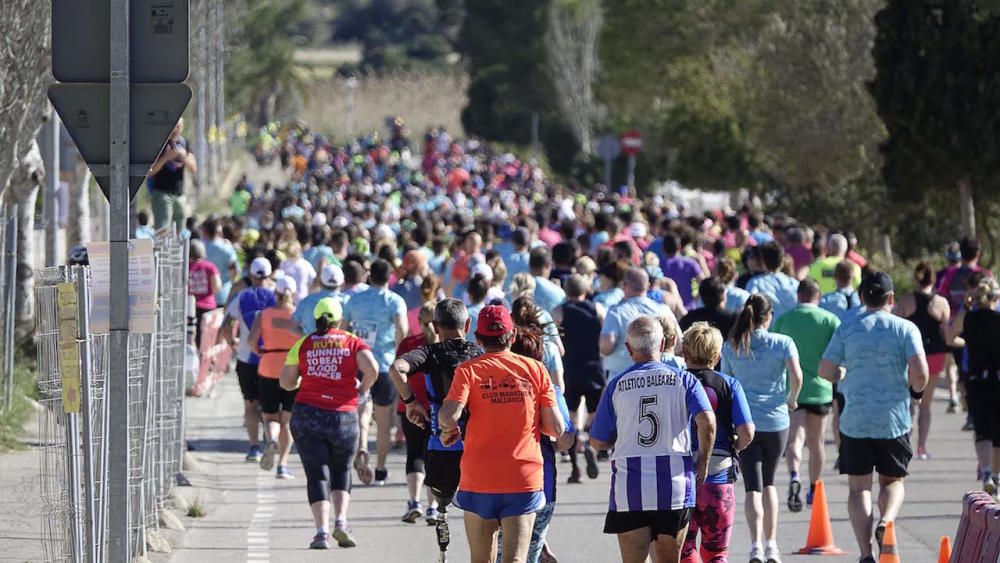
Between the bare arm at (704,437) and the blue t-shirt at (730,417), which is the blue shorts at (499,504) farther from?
the blue t-shirt at (730,417)

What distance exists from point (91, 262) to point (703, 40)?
5549cm

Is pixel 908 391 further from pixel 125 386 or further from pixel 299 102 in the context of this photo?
pixel 299 102

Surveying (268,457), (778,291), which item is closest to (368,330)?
(268,457)

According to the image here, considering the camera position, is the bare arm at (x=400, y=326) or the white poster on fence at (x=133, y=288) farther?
the bare arm at (x=400, y=326)

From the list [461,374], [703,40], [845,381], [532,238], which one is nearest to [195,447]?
[532,238]

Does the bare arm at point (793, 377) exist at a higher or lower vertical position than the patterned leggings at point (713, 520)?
higher

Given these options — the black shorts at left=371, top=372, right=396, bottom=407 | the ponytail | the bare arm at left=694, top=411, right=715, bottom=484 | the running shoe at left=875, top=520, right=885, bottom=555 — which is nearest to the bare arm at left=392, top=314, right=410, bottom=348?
the black shorts at left=371, top=372, right=396, bottom=407

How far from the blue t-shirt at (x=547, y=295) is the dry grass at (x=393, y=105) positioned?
3990 inches

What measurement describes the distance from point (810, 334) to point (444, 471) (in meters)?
3.71

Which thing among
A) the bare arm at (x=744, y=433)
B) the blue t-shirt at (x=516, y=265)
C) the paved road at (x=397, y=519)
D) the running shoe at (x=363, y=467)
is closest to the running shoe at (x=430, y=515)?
the paved road at (x=397, y=519)

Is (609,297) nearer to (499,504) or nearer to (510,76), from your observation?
(499,504)

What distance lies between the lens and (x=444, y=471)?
1048 centimetres

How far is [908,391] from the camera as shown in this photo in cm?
1135

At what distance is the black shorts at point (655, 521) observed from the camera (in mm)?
8664
